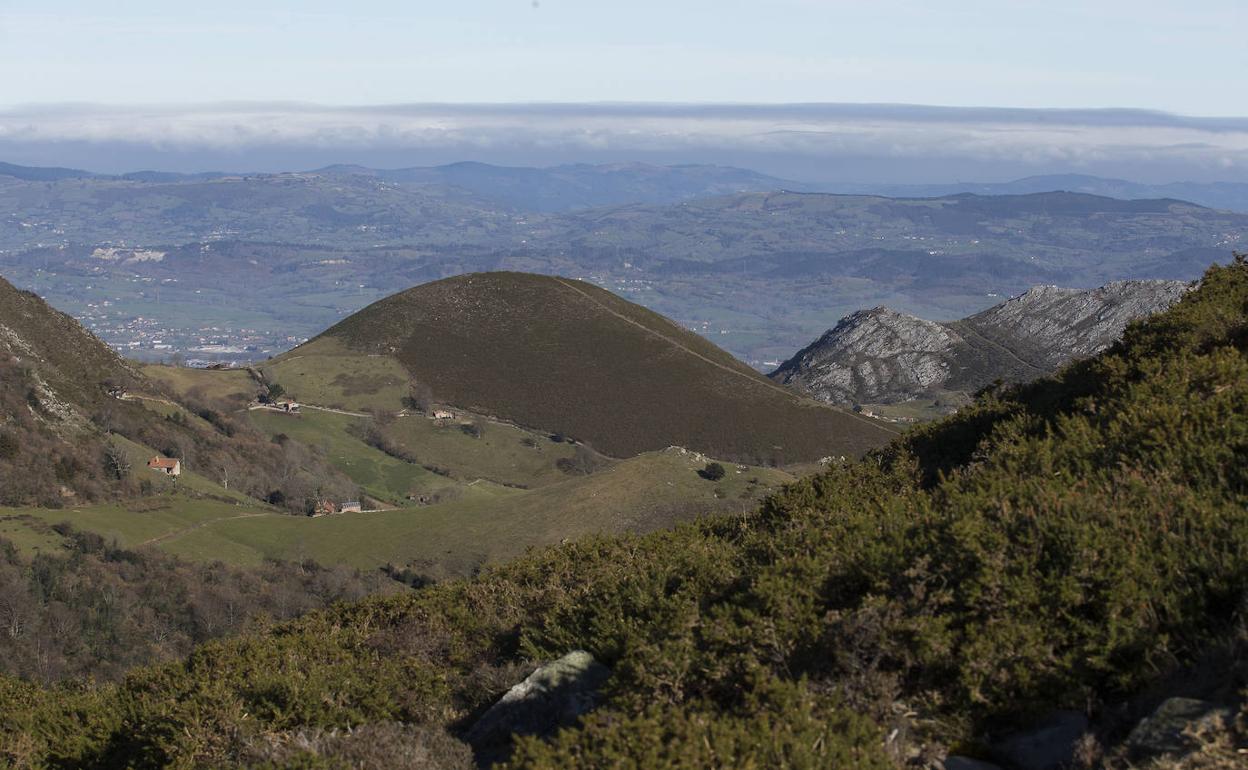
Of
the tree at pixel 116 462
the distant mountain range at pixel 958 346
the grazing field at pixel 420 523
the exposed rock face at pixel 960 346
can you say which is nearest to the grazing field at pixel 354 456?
the grazing field at pixel 420 523

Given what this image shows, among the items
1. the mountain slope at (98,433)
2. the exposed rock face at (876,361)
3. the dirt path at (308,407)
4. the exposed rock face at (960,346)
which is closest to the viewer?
the mountain slope at (98,433)

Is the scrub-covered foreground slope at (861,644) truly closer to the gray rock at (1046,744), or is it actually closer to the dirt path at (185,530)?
the gray rock at (1046,744)

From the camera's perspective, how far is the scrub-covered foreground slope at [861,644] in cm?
816

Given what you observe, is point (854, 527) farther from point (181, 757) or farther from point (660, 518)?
point (660, 518)

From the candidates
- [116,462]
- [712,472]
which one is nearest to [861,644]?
[712,472]

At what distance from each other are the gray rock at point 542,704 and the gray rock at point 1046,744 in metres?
3.78

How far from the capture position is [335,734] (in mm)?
9992

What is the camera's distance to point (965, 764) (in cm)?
814

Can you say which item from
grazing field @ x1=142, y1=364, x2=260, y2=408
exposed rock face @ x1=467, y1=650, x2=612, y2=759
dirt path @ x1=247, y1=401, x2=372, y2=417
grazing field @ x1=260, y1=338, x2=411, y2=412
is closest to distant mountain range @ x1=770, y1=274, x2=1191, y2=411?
grazing field @ x1=260, y1=338, x2=411, y2=412

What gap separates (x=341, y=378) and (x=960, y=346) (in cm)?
A: 9407

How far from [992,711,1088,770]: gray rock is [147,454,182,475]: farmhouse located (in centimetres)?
9747

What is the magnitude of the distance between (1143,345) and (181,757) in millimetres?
15857

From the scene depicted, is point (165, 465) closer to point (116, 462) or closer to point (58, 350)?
point (116, 462)

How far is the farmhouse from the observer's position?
3778 inches
